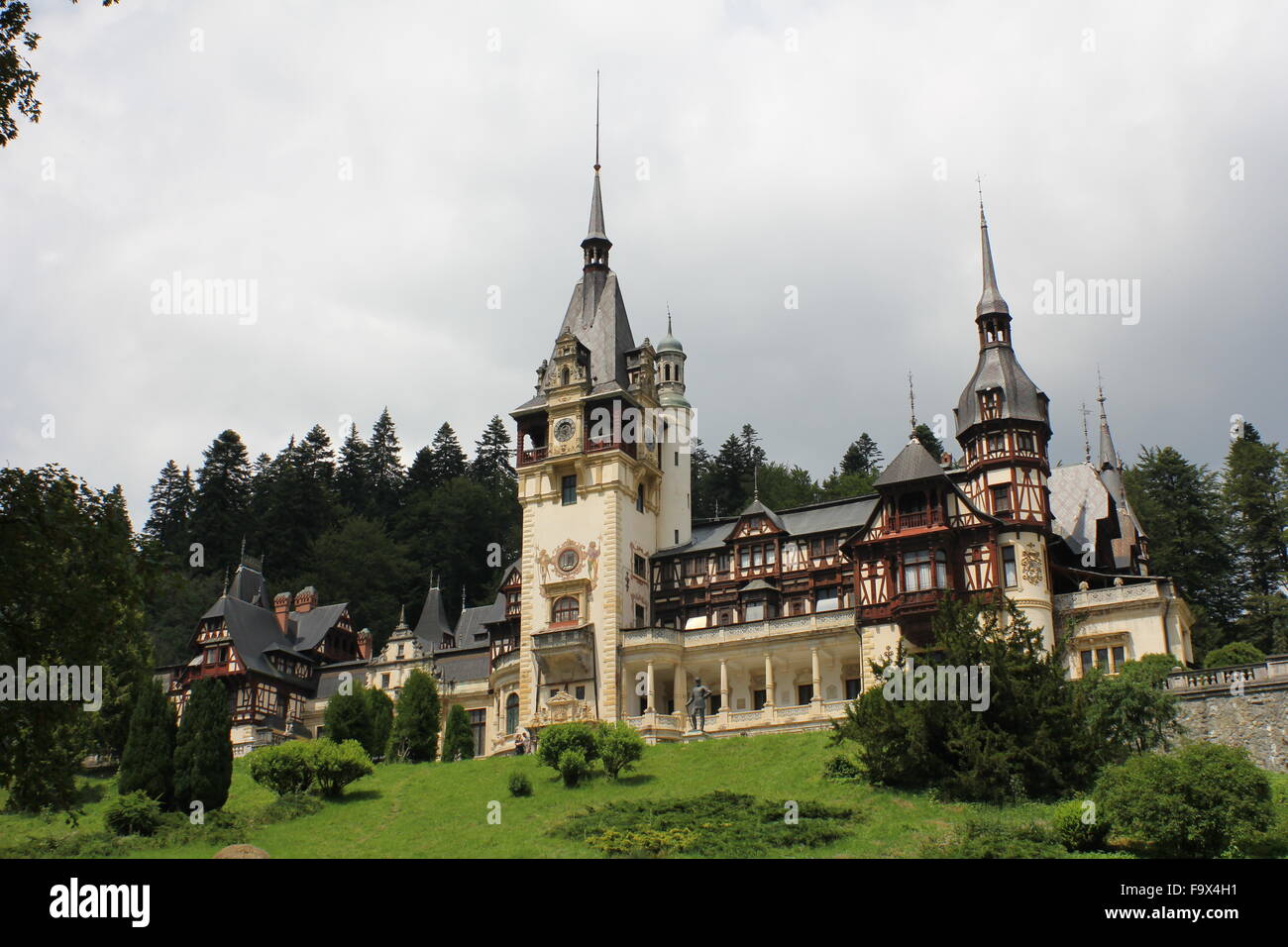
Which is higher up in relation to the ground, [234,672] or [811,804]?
[234,672]

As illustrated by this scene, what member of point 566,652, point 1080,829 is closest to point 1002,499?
point 566,652

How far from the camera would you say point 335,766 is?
45.0m

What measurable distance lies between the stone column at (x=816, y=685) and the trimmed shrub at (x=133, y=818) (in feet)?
82.2

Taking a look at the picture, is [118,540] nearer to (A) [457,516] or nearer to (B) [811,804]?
(B) [811,804]

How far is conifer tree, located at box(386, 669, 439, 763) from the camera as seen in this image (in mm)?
57094

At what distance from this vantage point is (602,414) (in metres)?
62.7

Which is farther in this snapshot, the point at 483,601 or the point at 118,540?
the point at 483,601

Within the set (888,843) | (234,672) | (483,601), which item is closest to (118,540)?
(888,843)

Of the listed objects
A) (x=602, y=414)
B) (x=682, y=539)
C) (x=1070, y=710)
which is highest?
(x=602, y=414)

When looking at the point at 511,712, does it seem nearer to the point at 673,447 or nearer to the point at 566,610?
the point at 566,610

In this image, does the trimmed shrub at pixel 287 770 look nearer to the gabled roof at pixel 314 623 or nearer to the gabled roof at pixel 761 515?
the gabled roof at pixel 761 515

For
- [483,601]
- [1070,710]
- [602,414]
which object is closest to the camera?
[1070,710]

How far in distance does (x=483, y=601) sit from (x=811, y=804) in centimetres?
6071
